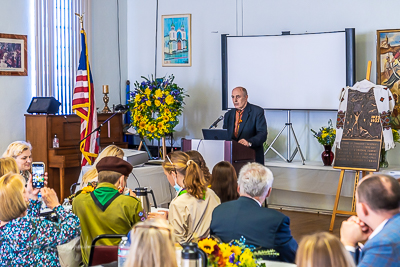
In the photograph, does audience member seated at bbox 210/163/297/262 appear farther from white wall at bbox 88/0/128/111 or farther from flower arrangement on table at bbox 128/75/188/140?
white wall at bbox 88/0/128/111

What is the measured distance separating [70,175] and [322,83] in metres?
3.82

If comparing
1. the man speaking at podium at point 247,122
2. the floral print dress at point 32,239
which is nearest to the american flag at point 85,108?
the man speaking at podium at point 247,122

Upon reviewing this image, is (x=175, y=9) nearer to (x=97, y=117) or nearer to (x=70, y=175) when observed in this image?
(x=97, y=117)

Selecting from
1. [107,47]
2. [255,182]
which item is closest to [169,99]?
[107,47]

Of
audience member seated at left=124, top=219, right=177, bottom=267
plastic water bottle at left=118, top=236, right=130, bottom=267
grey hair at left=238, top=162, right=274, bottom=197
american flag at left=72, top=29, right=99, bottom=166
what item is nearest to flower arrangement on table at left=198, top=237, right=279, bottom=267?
plastic water bottle at left=118, top=236, right=130, bottom=267

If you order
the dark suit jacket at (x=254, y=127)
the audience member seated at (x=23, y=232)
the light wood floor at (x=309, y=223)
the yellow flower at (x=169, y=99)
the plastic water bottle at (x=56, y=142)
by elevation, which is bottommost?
the light wood floor at (x=309, y=223)

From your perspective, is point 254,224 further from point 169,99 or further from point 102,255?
point 169,99

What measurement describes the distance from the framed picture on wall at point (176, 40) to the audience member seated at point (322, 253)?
7.58 meters

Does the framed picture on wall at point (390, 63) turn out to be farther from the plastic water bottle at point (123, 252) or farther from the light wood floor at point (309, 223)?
the plastic water bottle at point (123, 252)

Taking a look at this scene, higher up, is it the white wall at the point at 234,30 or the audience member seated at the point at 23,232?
the white wall at the point at 234,30

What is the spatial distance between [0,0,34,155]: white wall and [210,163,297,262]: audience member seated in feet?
17.7

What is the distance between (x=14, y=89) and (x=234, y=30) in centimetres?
348

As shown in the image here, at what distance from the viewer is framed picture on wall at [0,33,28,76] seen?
24.8 feet

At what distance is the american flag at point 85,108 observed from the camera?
7.45 metres
